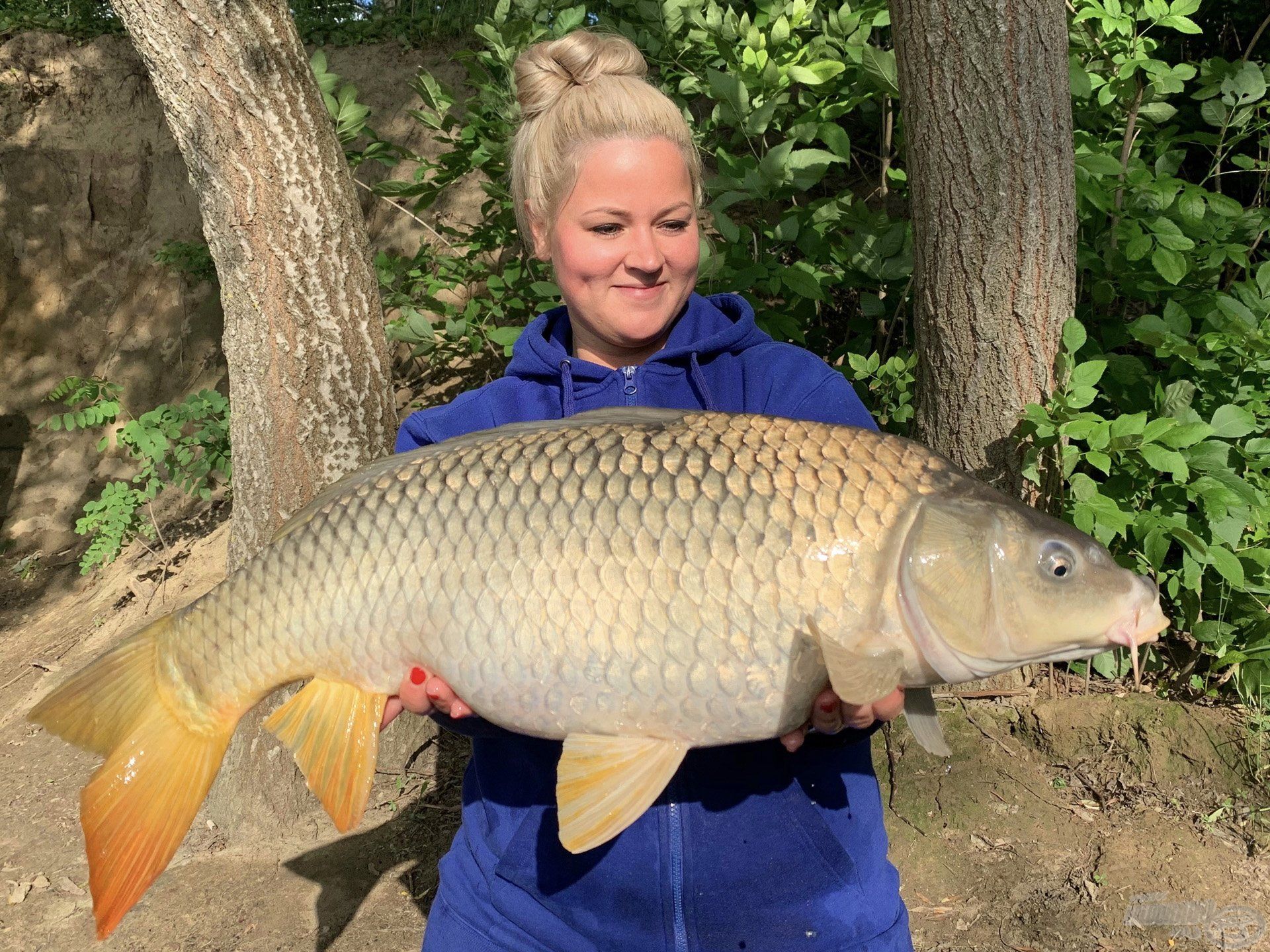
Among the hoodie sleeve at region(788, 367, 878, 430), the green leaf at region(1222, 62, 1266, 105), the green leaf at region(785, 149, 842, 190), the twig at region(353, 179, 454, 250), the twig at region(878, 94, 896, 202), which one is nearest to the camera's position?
the hoodie sleeve at region(788, 367, 878, 430)

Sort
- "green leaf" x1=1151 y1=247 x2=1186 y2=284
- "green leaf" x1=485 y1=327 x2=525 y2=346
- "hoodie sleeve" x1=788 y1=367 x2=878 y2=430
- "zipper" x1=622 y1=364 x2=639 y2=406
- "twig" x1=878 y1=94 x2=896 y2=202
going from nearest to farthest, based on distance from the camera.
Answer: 1. "hoodie sleeve" x1=788 y1=367 x2=878 y2=430
2. "zipper" x1=622 y1=364 x2=639 y2=406
3. "green leaf" x1=1151 y1=247 x2=1186 y2=284
4. "green leaf" x1=485 y1=327 x2=525 y2=346
5. "twig" x1=878 y1=94 x2=896 y2=202

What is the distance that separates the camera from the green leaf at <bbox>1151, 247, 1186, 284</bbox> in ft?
7.16

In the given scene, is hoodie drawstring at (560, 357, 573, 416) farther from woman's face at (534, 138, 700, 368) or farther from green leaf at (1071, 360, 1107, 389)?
green leaf at (1071, 360, 1107, 389)

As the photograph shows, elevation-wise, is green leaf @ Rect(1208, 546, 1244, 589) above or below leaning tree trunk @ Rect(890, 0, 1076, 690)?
below

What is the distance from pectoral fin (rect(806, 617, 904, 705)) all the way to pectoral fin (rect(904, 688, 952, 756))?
0.17 m

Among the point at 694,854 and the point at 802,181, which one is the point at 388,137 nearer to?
the point at 802,181

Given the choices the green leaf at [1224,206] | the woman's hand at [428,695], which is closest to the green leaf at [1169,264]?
the green leaf at [1224,206]

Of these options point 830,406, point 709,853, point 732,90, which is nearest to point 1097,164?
point 732,90

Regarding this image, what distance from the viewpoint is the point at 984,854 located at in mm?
2275

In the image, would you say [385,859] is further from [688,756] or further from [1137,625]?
[1137,625]

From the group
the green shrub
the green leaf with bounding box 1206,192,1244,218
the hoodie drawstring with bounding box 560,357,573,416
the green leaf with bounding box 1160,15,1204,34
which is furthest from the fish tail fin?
the green leaf with bounding box 1160,15,1204,34

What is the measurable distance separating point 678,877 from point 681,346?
0.74 meters

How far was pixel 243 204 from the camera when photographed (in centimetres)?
237

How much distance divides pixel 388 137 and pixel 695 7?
7.74ft
